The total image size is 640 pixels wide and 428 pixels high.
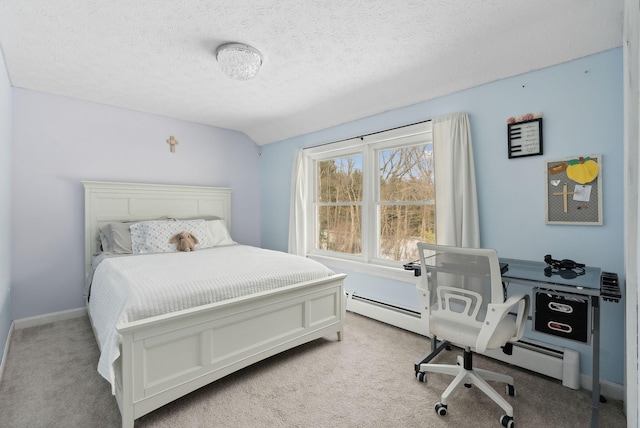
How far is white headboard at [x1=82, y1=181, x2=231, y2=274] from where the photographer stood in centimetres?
321

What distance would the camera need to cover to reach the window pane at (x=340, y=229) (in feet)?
11.8

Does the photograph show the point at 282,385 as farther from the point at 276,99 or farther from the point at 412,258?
the point at 276,99

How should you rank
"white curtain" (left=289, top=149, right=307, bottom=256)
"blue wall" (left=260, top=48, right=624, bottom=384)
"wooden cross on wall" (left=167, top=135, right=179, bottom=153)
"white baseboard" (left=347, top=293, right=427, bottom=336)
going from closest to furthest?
"blue wall" (left=260, top=48, right=624, bottom=384), "white baseboard" (left=347, top=293, right=427, bottom=336), "wooden cross on wall" (left=167, top=135, right=179, bottom=153), "white curtain" (left=289, top=149, right=307, bottom=256)

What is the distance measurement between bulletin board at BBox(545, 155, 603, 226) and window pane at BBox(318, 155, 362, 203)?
183cm

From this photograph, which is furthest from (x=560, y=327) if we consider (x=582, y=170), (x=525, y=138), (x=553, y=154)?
(x=525, y=138)

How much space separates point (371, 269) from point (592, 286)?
1.91 m

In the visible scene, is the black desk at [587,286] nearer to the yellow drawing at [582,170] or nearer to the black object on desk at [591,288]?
the black object on desk at [591,288]

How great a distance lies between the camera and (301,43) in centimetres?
212

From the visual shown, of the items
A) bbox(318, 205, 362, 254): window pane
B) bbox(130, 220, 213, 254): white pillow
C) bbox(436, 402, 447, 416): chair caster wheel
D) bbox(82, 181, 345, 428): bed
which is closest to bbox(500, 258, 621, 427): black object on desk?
bbox(436, 402, 447, 416): chair caster wheel

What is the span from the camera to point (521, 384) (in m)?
2.00

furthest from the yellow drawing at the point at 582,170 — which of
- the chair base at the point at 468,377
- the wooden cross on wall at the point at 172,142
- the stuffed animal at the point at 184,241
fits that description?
the wooden cross on wall at the point at 172,142

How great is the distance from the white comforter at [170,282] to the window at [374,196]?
98 cm

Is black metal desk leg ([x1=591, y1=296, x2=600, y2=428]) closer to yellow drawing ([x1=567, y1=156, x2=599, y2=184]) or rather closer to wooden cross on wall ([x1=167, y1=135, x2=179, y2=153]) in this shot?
yellow drawing ([x1=567, y1=156, x2=599, y2=184])

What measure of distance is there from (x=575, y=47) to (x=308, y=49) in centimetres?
179
